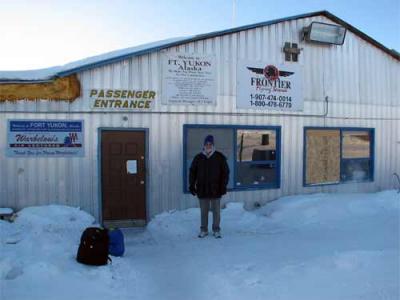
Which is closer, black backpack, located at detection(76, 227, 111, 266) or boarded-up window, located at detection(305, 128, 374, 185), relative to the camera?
black backpack, located at detection(76, 227, 111, 266)

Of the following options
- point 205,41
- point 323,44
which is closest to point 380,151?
point 323,44

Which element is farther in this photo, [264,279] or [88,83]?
[88,83]

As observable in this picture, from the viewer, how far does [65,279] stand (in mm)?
4836

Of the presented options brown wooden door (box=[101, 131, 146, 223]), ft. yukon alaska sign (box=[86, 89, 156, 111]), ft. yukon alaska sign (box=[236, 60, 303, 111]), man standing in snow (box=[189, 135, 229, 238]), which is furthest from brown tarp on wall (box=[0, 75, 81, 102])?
ft. yukon alaska sign (box=[236, 60, 303, 111])

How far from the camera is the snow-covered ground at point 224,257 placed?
4715 millimetres

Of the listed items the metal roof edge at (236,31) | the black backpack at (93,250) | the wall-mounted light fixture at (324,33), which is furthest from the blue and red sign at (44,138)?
the wall-mounted light fixture at (324,33)

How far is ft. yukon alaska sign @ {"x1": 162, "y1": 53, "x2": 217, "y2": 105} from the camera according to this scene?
360 inches

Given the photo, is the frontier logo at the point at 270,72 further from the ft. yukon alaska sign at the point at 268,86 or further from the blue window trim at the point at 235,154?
the blue window trim at the point at 235,154

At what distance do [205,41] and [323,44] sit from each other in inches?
146

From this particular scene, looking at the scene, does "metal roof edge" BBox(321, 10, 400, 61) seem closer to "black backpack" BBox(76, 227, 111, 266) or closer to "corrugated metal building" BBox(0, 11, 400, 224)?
"corrugated metal building" BBox(0, 11, 400, 224)

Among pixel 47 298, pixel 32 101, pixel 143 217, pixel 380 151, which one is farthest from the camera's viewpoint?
pixel 380 151

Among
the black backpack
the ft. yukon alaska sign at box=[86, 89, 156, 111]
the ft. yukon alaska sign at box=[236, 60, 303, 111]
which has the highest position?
the ft. yukon alaska sign at box=[236, 60, 303, 111]

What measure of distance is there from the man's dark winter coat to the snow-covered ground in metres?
0.92

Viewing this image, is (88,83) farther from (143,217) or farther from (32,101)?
(143,217)
